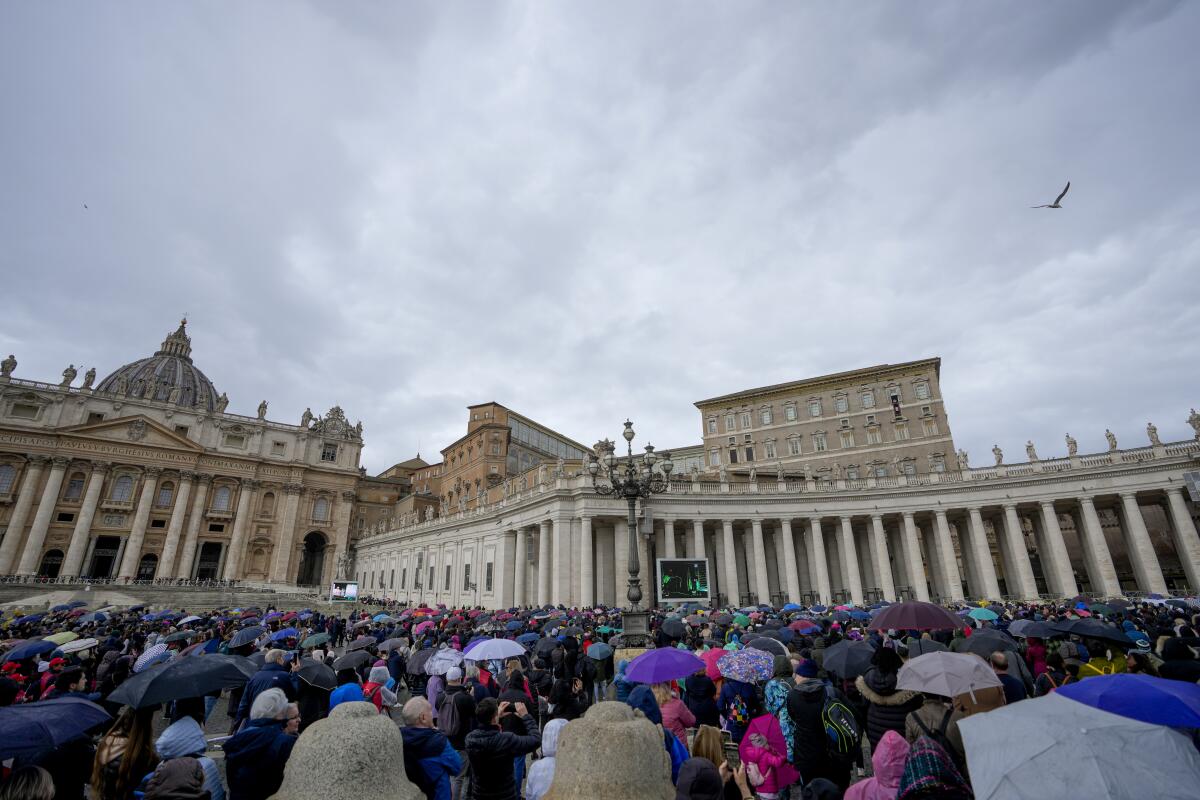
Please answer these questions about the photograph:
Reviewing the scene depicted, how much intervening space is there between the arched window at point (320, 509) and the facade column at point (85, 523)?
63.9ft

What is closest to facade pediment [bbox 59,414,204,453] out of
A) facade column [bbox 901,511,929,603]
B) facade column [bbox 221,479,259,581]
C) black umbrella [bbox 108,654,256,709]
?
facade column [bbox 221,479,259,581]

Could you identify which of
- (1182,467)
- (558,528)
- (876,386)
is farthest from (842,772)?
(876,386)

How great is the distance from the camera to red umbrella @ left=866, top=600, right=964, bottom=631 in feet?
27.1

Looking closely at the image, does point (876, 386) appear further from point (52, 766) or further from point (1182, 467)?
point (52, 766)

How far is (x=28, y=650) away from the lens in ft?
32.1

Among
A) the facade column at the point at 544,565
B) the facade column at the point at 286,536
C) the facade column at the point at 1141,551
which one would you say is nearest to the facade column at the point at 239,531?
the facade column at the point at 286,536

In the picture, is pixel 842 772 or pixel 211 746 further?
pixel 211 746

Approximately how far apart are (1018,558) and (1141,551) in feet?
19.1

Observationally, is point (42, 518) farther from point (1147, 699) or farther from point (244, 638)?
point (1147, 699)

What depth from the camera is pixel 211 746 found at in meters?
8.94

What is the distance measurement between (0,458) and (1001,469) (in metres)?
83.5

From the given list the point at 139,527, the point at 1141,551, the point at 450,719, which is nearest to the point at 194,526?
the point at 139,527

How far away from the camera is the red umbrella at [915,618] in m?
8.27

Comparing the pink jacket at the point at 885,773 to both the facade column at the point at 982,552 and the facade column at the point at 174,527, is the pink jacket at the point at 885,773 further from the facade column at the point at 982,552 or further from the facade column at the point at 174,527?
the facade column at the point at 174,527
